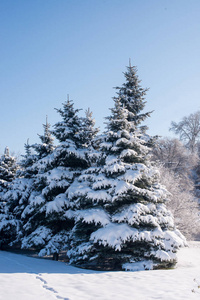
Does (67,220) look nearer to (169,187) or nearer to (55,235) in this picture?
(55,235)

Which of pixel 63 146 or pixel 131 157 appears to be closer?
pixel 131 157

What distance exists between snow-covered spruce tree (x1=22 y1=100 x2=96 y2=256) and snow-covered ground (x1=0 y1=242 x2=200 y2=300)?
3748 mm

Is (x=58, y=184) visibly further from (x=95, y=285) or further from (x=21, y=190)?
(x=95, y=285)

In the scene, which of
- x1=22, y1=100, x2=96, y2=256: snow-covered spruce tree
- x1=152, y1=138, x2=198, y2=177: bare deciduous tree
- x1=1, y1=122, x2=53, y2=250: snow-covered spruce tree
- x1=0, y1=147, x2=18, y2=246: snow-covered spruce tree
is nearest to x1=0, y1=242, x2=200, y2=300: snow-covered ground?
x1=22, y1=100, x2=96, y2=256: snow-covered spruce tree

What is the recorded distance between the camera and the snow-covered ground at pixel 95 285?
22.0 feet

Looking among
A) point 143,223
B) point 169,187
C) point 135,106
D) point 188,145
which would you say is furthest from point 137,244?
point 188,145

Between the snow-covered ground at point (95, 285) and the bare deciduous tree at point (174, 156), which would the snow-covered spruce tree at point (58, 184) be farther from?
the bare deciduous tree at point (174, 156)

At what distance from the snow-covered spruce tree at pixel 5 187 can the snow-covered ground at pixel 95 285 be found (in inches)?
399

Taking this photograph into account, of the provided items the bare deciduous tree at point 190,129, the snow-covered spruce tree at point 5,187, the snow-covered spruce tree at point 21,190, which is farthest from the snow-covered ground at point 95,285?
the bare deciduous tree at point 190,129

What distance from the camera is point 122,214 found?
36.6 feet

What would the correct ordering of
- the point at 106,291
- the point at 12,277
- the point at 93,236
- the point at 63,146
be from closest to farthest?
the point at 106,291
the point at 12,277
the point at 93,236
the point at 63,146

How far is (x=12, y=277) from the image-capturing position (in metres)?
8.49

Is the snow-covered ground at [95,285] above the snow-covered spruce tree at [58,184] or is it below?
below

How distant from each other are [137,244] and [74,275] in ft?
11.4
